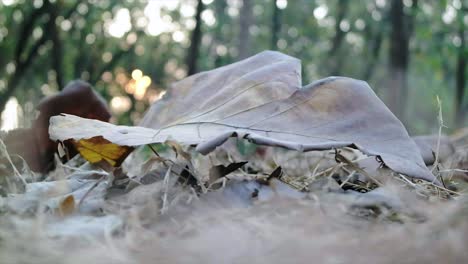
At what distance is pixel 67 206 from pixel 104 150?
0.47ft

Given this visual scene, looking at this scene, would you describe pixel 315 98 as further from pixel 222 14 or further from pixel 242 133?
pixel 222 14

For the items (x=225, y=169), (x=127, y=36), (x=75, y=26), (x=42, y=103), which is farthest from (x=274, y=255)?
(x=127, y=36)

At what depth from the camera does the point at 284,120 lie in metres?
0.60

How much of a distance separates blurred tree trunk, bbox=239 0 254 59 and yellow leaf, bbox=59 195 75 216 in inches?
78.5

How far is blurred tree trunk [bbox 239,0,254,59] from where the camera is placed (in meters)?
2.47

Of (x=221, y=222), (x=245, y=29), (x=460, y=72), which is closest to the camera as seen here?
(x=221, y=222)

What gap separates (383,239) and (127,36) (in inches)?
218

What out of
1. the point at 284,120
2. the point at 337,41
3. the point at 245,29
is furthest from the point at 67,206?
the point at 337,41

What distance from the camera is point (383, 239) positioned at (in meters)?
0.37

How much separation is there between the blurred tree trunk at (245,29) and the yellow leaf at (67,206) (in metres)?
1.99

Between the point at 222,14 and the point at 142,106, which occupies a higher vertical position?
the point at 222,14

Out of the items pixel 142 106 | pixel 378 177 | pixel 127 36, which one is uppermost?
pixel 378 177

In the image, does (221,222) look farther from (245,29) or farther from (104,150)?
(245,29)

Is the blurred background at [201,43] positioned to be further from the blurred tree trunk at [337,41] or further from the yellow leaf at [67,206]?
the yellow leaf at [67,206]
